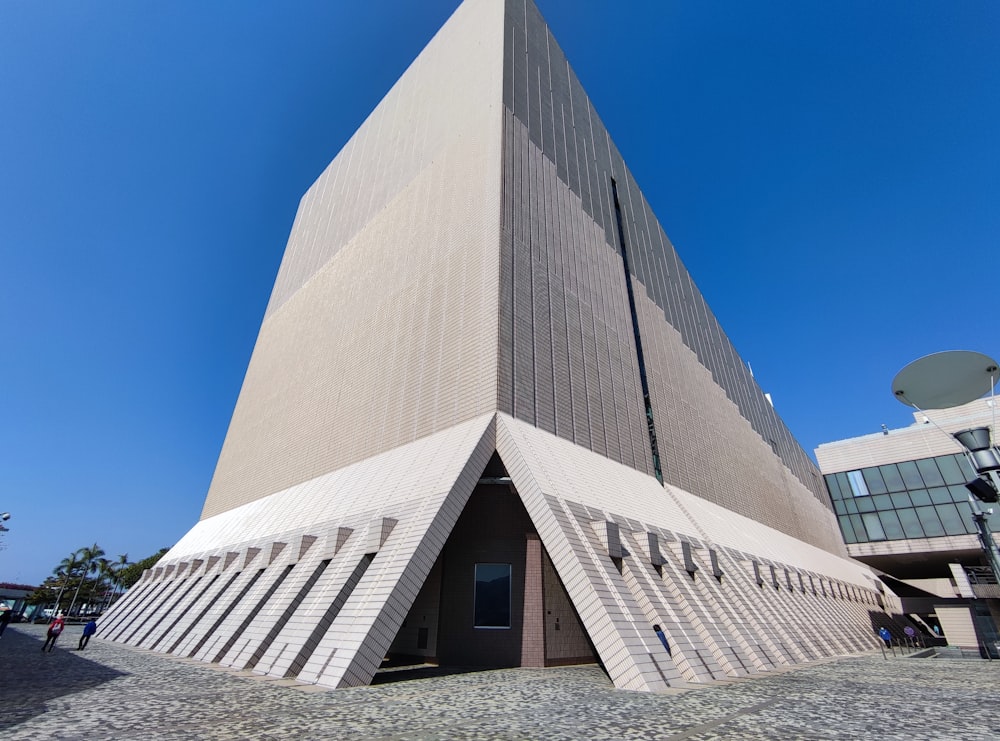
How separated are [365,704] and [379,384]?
518 inches

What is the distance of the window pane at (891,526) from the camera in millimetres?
43406

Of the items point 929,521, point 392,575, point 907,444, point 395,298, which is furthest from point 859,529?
point 392,575

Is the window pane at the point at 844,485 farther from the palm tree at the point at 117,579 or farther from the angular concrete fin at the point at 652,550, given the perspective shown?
the palm tree at the point at 117,579

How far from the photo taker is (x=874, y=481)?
46.6 meters

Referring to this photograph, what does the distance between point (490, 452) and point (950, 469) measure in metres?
49.1

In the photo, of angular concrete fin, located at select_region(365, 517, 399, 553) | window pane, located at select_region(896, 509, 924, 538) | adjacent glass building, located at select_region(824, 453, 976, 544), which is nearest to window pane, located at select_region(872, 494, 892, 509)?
adjacent glass building, located at select_region(824, 453, 976, 544)

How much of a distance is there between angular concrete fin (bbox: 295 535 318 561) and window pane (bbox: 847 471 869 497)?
52.5 meters

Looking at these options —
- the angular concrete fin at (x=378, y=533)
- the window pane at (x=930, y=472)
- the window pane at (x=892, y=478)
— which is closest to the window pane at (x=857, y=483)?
the window pane at (x=892, y=478)

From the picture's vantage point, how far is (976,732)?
6074mm

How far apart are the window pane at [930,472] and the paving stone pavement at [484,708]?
1592 inches

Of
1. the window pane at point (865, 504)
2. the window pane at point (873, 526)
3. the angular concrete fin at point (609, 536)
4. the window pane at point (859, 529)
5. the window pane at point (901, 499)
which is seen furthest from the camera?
the window pane at point (865, 504)

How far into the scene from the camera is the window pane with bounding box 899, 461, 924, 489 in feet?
143

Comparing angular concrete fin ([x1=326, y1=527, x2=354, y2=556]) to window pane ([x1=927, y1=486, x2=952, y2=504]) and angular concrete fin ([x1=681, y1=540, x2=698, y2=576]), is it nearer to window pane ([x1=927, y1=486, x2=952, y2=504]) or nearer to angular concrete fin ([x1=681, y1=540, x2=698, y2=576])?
angular concrete fin ([x1=681, y1=540, x2=698, y2=576])

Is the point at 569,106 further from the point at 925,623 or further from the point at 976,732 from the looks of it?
the point at 925,623
